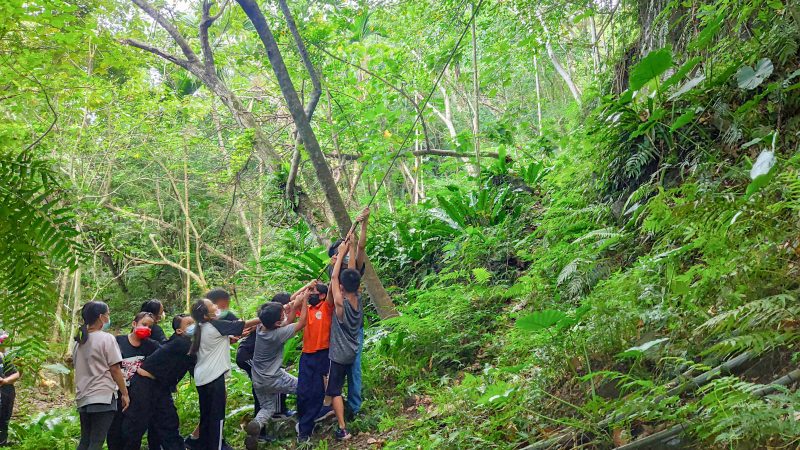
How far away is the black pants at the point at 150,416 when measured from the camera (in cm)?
492

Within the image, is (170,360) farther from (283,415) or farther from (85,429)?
(283,415)

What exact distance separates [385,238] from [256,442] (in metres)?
4.48

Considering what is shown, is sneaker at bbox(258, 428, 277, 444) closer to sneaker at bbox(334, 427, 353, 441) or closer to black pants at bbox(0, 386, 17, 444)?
sneaker at bbox(334, 427, 353, 441)

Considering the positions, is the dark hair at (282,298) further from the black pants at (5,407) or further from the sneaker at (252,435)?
the black pants at (5,407)

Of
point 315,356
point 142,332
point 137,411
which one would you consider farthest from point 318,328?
point 137,411

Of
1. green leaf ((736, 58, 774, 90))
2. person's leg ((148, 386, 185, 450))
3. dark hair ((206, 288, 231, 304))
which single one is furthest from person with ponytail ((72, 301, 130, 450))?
green leaf ((736, 58, 774, 90))

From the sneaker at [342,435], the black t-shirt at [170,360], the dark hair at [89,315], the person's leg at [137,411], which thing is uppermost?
the dark hair at [89,315]

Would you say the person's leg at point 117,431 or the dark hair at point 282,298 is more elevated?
the dark hair at point 282,298

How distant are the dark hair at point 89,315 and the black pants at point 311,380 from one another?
1816 mm

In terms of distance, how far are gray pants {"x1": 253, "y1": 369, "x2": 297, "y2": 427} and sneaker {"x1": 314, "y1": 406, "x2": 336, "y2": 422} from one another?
425mm

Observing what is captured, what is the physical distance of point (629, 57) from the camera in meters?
6.10

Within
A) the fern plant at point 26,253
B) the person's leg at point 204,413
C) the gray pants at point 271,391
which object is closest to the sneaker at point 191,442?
the person's leg at point 204,413

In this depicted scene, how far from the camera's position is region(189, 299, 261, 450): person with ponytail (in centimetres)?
496

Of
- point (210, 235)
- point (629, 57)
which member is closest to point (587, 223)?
point (629, 57)
